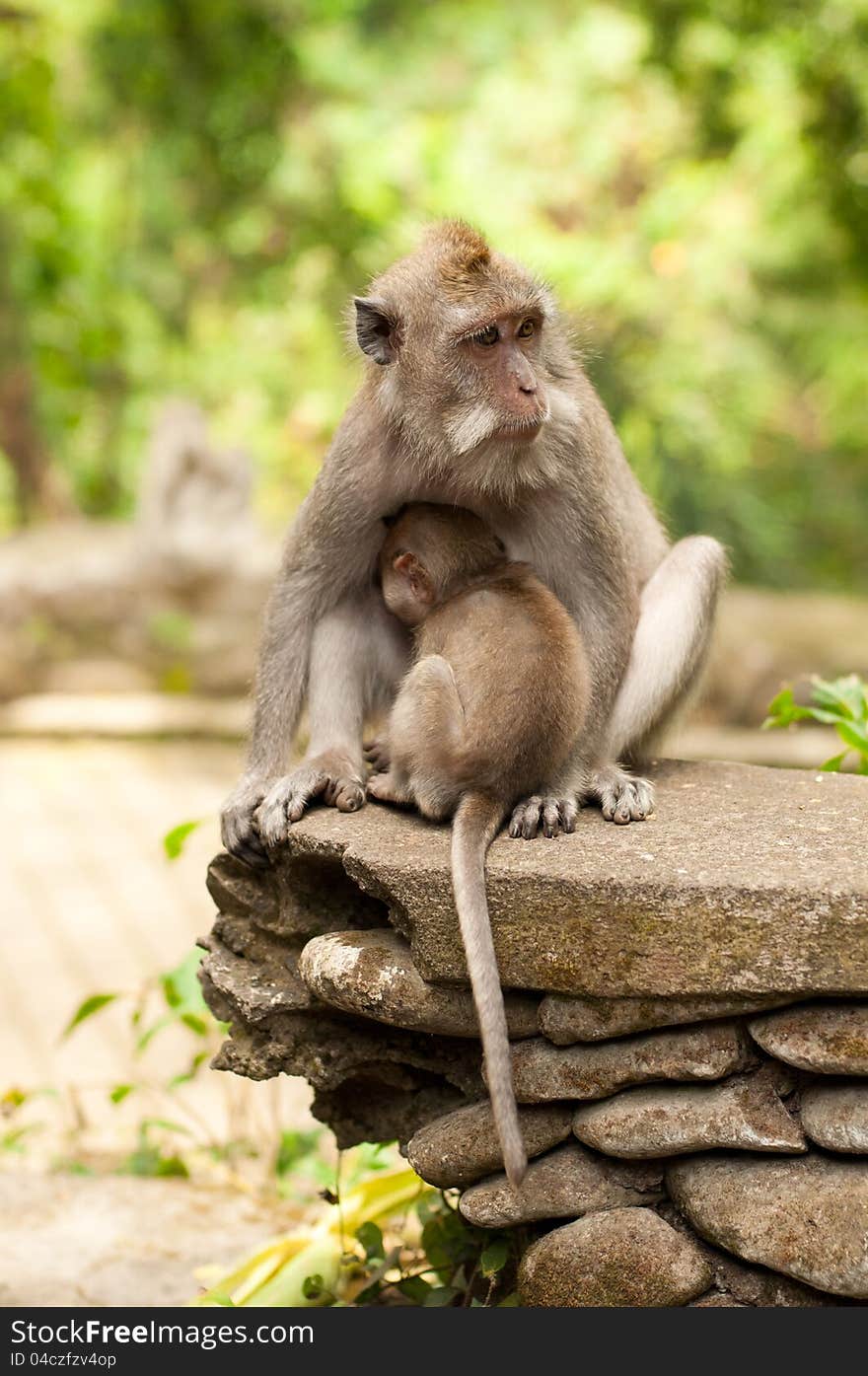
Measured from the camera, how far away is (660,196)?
1580 cm

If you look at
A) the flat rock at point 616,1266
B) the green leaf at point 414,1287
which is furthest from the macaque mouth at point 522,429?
the green leaf at point 414,1287

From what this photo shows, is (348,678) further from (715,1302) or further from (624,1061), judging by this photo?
(715,1302)

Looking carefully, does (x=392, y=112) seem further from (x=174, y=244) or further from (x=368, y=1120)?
(x=368, y=1120)

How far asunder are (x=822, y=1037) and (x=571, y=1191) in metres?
0.76

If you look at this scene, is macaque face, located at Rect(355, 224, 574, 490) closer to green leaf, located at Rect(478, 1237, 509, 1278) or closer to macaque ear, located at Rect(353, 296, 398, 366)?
macaque ear, located at Rect(353, 296, 398, 366)

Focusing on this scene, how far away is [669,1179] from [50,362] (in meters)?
15.7

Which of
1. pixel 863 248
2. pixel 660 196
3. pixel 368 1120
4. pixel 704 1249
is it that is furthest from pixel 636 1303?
pixel 660 196

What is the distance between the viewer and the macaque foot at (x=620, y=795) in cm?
394

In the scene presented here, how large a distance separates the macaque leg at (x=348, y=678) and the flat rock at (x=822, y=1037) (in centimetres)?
150

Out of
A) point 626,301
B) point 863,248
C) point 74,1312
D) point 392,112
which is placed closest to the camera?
point 74,1312

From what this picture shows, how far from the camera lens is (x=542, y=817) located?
3.83m

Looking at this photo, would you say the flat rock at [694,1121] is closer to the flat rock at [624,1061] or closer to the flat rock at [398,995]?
the flat rock at [624,1061]

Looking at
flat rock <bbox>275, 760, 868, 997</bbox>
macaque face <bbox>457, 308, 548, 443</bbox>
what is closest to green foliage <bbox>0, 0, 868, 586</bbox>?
macaque face <bbox>457, 308, 548, 443</bbox>

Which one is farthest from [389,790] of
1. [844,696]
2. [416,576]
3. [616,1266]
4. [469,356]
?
[844,696]
